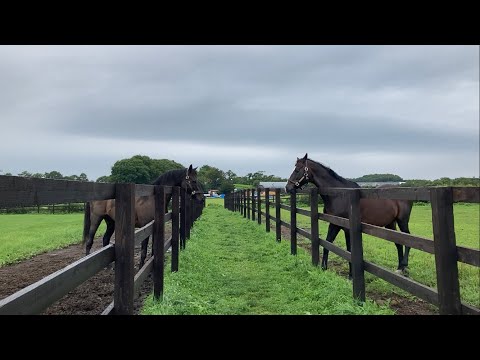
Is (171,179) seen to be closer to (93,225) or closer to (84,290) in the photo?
(93,225)

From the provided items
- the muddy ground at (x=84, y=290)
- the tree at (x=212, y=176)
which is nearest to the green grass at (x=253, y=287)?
the muddy ground at (x=84, y=290)

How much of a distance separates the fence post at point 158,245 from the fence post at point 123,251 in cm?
155

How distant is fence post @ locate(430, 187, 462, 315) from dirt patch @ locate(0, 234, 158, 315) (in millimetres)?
2927

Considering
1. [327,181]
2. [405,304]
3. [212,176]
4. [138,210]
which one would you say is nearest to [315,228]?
[327,181]

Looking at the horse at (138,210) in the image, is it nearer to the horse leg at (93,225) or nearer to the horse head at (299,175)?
the horse leg at (93,225)

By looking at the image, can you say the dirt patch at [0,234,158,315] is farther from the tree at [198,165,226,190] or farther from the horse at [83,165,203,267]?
the tree at [198,165,226,190]

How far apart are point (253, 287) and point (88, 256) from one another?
10.9 ft

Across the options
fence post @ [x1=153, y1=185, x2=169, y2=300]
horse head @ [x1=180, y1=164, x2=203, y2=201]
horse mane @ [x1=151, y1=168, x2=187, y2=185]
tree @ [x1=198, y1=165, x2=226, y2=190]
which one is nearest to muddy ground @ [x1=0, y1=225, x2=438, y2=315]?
fence post @ [x1=153, y1=185, x2=169, y2=300]
